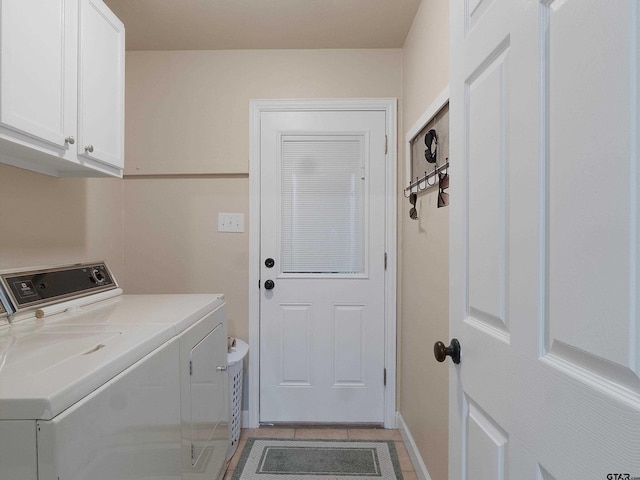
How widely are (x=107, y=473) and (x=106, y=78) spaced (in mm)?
1467

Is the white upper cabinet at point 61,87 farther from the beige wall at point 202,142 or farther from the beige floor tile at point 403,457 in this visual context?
the beige floor tile at point 403,457

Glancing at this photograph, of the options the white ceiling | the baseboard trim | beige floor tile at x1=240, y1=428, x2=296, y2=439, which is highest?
the white ceiling

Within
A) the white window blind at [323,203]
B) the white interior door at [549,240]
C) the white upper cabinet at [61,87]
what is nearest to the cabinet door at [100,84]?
the white upper cabinet at [61,87]

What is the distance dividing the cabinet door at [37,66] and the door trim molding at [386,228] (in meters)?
1.12

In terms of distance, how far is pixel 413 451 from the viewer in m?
1.94

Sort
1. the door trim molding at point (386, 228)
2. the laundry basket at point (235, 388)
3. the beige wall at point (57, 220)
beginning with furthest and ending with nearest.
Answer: the door trim molding at point (386, 228)
the laundry basket at point (235, 388)
the beige wall at point (57, 220)

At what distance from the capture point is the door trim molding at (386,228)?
7.54 feet

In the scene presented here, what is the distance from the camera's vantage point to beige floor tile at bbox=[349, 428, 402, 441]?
7.22 feet

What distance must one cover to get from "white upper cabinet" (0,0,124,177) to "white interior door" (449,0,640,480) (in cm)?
128

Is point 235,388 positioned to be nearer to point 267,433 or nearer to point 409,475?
point 267,433

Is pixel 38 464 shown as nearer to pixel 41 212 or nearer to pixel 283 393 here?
pixel 41 212

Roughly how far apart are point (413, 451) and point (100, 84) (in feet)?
7.64

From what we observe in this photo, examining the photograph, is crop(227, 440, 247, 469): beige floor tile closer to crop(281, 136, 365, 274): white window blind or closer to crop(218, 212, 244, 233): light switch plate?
crop(281, 136, 365, 274): white window blind

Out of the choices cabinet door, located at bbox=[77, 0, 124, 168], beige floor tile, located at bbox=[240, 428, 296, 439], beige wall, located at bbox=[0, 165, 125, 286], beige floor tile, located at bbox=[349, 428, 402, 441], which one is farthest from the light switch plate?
beige floor tile, located at bbox=[349, 428, 402, 441]
